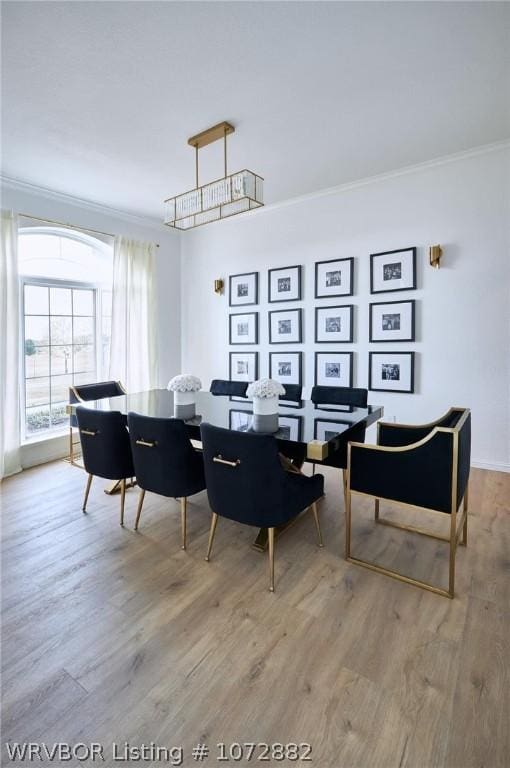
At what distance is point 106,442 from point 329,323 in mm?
2685

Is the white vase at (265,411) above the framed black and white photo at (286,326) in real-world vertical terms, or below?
below

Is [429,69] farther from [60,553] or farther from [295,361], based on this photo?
[60,553]

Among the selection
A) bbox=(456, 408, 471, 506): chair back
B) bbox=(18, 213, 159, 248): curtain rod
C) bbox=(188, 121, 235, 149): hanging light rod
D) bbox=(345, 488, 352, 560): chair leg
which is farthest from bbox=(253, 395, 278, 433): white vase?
bbox=(18, 213, 159, 248): curtain rod

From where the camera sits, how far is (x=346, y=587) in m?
1.88

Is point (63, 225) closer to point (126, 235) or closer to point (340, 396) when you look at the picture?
point (126, 235)

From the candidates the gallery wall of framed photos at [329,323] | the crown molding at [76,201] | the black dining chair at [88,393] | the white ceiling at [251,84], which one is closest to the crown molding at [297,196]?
the crown molding at [76,201]

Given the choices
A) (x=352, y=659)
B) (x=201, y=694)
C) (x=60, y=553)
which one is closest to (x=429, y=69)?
(x=352, y=659)

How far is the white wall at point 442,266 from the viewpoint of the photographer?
128 inches

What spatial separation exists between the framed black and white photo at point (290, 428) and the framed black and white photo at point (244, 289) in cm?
257

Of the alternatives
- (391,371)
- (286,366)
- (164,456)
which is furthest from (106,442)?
(391,371)

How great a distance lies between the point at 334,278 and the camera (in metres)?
4.03

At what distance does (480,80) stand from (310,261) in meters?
2.12

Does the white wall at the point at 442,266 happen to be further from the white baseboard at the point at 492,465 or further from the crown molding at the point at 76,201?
the crown molding at the point at 76,201

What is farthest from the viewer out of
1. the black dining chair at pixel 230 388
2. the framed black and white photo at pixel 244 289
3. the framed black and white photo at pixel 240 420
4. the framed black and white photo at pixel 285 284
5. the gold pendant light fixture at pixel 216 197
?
the framed black and white photo at pixel 244 289
